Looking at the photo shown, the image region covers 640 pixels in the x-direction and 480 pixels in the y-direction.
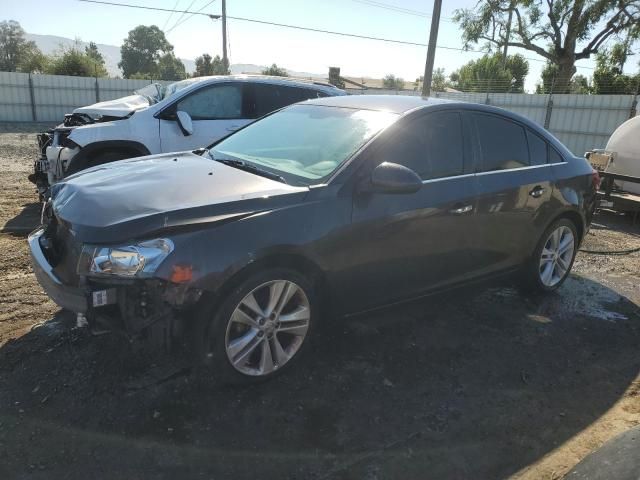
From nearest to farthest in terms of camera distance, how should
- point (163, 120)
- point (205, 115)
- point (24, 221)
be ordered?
point (24, 221), point (163, 120), point (205, 115)

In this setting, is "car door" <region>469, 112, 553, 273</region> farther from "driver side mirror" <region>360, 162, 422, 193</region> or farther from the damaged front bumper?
the damaged front bumper

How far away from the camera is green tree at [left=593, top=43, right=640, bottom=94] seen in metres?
29.7

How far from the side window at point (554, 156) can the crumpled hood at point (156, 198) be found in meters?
2.64

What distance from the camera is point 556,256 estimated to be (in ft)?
15.6

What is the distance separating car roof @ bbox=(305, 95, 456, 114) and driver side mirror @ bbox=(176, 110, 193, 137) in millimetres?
2656

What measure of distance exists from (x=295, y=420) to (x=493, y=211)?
2.24 m

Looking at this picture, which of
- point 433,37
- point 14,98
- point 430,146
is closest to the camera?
point 430,146

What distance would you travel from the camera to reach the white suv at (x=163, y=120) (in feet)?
20.3

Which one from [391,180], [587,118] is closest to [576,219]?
[391,180]

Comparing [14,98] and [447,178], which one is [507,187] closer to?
[447,178]

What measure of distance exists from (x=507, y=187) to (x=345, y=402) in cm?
219

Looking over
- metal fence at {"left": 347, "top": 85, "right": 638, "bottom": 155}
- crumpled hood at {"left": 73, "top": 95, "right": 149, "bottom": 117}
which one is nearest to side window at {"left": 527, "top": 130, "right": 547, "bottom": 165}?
crumpled hood at {"left": 73, "top": 95, "right": 149, "bottom": 117}

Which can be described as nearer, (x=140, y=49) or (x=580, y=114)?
(x=580, y=114)

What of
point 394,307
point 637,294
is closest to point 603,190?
point 637,294
